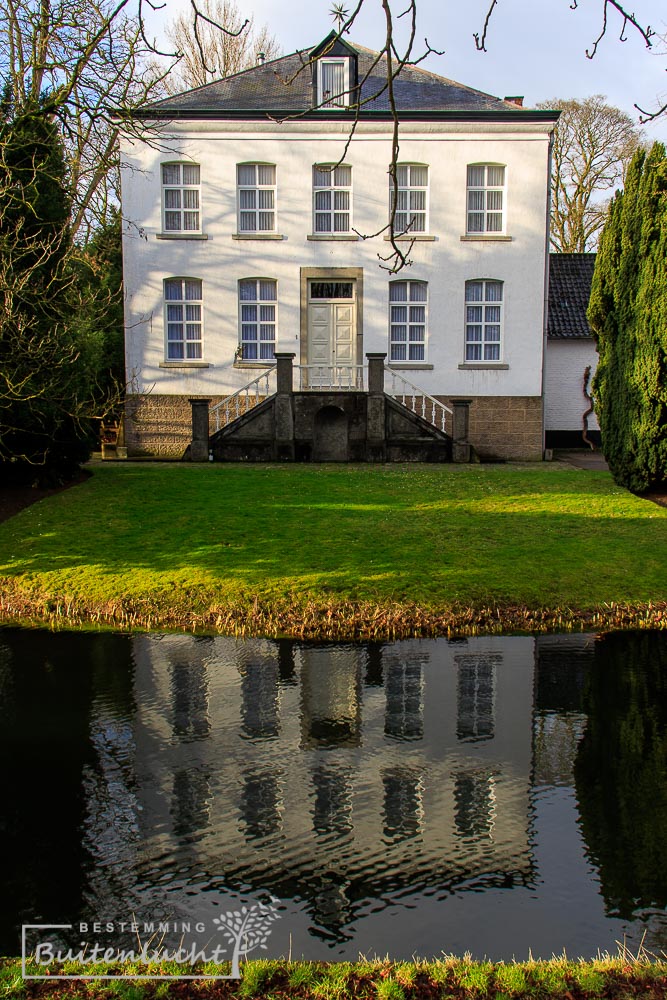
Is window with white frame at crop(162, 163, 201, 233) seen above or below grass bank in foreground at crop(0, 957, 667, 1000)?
above

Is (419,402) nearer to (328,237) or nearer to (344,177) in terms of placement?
(328,237)

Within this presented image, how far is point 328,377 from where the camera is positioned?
24.9 metres

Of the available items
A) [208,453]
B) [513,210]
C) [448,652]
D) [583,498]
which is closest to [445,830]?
[448,652]

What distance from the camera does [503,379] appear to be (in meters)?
25.4

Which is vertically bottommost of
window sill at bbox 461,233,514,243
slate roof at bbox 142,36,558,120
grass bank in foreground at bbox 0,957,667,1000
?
grass bank in foreground at bbox 0,957,667,1000

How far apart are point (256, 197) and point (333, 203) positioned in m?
2.15

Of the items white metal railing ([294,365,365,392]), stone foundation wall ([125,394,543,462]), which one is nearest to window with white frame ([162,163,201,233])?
stone foundation wall ([125,394,543,462])

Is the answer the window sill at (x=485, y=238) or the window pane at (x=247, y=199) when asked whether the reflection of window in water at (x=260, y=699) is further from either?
the window pane at (x=247, y=199)

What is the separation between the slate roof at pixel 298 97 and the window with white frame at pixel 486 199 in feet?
4.89

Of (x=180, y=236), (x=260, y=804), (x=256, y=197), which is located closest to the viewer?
(x=260, y=804)

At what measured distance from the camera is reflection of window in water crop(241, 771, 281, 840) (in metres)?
5.54

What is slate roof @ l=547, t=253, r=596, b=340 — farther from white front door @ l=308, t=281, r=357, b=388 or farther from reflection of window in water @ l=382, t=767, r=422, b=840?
reflection of window in water @ l=382, t=767, r=422, b=840

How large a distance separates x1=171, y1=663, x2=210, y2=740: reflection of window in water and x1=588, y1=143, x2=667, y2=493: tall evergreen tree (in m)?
10.7

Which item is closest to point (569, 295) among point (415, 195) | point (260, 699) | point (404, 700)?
point (415, 195)
